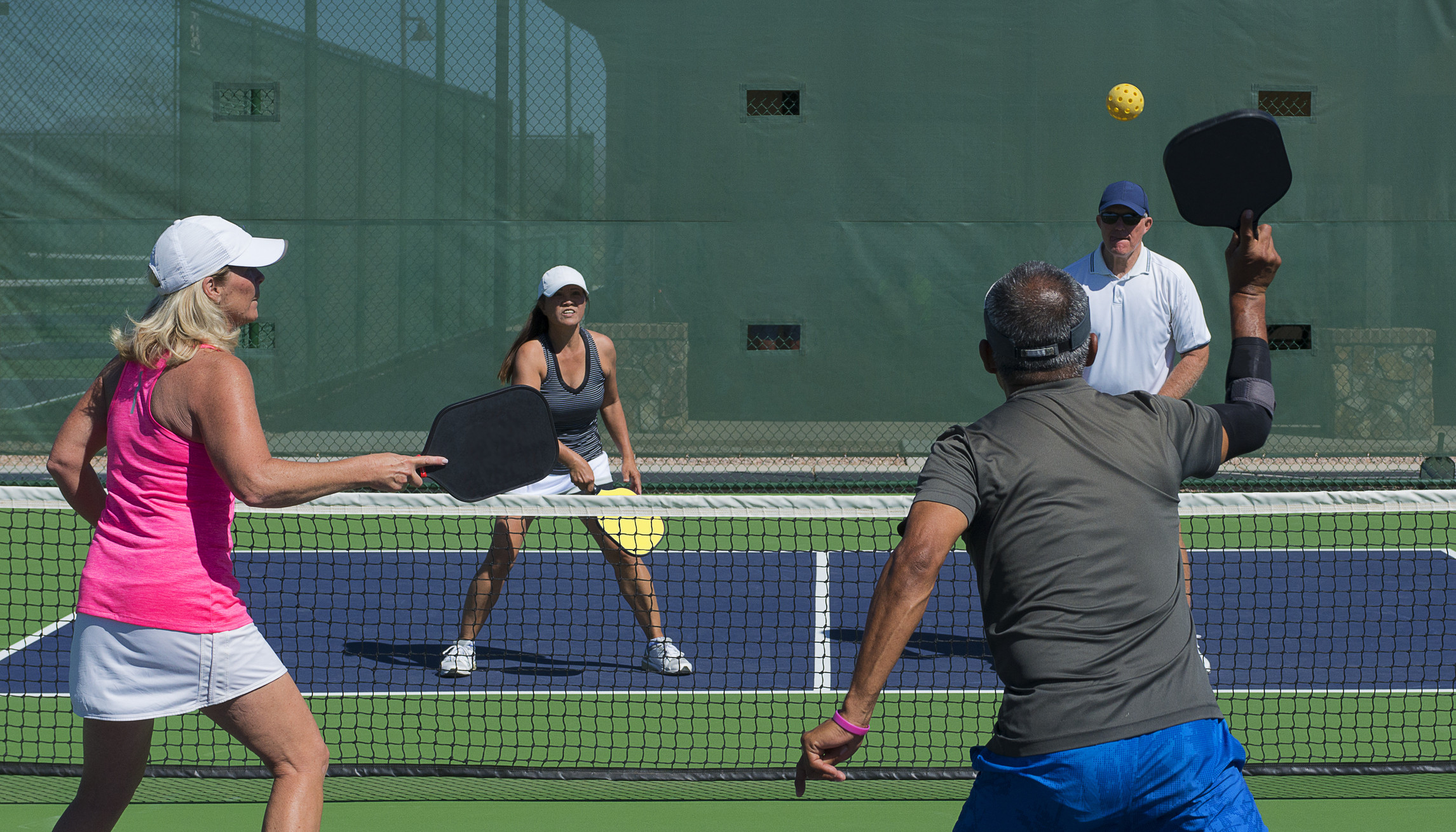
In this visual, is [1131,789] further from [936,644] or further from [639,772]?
[936,644]

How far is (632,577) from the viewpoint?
555 centimetres

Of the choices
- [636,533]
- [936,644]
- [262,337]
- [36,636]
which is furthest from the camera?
[262,337]

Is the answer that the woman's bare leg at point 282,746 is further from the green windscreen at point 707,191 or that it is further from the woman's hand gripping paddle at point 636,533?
the green windscreen at point 707,191

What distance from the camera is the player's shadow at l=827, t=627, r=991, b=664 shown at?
19.7ft

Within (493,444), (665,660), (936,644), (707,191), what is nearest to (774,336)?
(707,191)

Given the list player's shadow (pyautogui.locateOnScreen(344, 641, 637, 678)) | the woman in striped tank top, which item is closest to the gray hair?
the woman in striped tank top

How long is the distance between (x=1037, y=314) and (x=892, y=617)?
1.85ft

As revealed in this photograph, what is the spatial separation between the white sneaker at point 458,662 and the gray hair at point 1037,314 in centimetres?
355

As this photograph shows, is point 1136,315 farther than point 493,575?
No

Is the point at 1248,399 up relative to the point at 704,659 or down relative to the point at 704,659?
up

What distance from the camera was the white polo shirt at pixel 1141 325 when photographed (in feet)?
17.3

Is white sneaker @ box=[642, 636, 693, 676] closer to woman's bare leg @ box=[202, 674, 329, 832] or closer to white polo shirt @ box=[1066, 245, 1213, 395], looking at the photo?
white polo shirt @ box=[1066, 245, 1213, 395]

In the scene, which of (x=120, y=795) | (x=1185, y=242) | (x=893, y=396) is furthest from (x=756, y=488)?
(x=120, y=795)

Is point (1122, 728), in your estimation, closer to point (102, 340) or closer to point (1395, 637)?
point (1395, 637)
